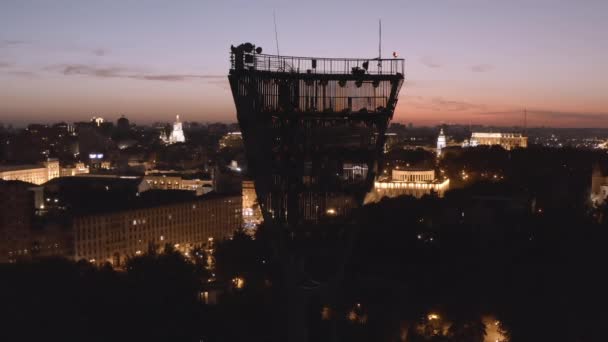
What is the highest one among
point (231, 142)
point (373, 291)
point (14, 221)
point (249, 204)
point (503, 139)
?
point (503, 139)

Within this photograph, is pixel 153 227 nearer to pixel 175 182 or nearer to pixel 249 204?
pixel 249 204

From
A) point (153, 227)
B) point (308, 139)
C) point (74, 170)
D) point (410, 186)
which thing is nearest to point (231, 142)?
point (74, 170)

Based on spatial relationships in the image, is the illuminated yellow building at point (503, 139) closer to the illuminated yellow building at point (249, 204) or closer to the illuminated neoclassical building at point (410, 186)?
the illuminated neoclassical building at point (410, 186)

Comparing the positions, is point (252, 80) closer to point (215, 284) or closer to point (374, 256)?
point (374, 256)

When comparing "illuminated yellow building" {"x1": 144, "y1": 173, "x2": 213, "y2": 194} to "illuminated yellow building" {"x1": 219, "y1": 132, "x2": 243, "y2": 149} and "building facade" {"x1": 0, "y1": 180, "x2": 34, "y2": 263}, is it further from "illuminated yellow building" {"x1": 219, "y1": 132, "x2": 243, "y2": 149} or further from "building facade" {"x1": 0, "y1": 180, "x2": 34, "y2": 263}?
"illuminated yellow building" {"x1": 219, "y1": 132, "x2": 243, "y2": 149}

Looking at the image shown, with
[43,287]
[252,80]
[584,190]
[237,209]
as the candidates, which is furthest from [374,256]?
[584,190]

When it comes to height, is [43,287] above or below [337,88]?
below
